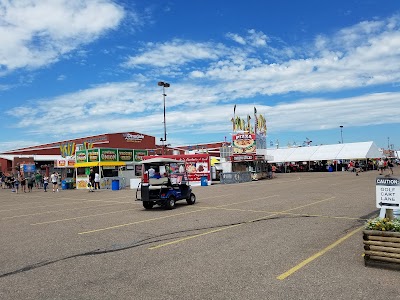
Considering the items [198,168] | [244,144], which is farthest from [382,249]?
[244,144]

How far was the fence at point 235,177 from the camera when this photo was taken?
3562 centimetres

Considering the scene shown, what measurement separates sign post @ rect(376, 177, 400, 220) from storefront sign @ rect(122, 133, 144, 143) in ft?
182

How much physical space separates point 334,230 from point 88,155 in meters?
29.8

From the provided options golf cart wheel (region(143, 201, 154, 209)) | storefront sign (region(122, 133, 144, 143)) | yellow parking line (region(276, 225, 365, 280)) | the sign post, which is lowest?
yellow parking line (region(276, 225, 365, 280))

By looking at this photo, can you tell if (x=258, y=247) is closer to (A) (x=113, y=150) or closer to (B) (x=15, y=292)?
(B) (x=15, y=292)

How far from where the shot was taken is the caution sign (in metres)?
6.84

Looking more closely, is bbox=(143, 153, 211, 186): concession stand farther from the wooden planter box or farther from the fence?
the wooden planter box

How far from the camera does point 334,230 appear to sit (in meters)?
9.08

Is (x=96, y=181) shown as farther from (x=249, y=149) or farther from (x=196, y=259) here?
(x=196, y=259)

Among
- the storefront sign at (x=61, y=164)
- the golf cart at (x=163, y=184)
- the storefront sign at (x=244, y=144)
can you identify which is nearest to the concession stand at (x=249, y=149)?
the storefront sign at (x=244, y=144)

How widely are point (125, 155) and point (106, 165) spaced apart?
2.78m

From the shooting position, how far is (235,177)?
3666 cm

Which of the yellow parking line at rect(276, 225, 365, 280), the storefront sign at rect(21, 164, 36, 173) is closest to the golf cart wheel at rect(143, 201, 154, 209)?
the yellow parking line at rect(276, 225, 365, 280)

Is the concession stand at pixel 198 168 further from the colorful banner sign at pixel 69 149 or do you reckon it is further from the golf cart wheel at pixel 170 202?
the golf cart wheel at pixel 170 202
